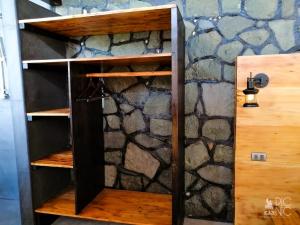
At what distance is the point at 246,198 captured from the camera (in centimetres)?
191

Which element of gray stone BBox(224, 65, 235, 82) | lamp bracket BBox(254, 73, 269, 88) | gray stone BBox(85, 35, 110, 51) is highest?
gray stone BBox(85, 35, 110, 51)

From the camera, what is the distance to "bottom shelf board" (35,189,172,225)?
1.97 meters

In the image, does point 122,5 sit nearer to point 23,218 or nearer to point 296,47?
point 296,47

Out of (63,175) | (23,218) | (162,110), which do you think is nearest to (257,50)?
(162,110)

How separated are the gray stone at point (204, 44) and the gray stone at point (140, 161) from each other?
1123mm

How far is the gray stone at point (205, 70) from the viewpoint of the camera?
83.7 inches

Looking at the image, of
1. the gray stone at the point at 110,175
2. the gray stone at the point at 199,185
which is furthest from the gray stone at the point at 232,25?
the gray stone at the point at 110,175

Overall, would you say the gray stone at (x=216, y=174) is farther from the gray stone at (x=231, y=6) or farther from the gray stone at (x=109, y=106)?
the gray stone at (x=231, y=6)

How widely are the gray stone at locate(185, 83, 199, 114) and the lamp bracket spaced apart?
57 cm

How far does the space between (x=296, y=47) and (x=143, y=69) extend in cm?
141

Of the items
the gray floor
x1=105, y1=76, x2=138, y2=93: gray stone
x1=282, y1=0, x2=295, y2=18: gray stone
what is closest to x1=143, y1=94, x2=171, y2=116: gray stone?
x1=105, y1=76, x2=138, y2=93: gray stone

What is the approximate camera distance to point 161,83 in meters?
2.28

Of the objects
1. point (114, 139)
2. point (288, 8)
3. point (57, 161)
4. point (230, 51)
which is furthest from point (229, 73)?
point (57, 161)

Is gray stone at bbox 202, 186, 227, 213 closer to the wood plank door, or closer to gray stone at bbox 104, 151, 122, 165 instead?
the wood plank door
